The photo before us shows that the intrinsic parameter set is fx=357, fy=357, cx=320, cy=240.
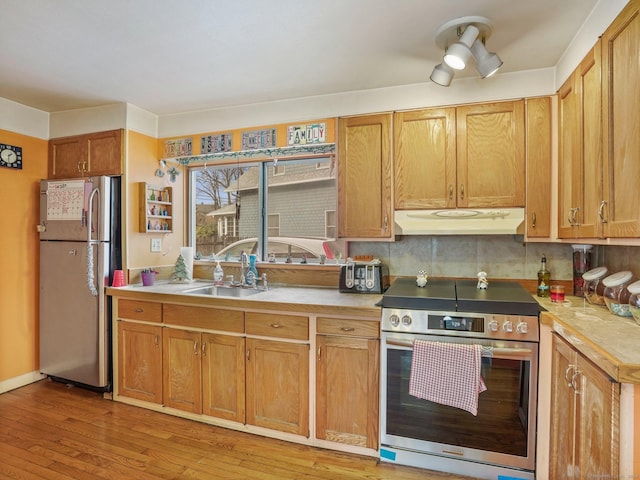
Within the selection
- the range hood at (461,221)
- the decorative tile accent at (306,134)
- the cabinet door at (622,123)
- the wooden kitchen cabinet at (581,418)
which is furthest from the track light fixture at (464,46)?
the wooden kitchen cabinet at (581,418)

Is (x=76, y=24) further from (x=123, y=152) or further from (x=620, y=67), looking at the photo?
(x=620, y=67)

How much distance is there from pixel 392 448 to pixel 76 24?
111 inches

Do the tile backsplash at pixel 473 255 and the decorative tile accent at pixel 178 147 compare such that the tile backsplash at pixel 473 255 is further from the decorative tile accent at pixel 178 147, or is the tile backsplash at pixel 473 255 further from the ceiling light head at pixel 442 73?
the decorative tile accent at pixel 178 147

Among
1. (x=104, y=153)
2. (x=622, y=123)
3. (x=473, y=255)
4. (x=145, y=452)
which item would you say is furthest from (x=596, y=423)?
(x=104, y=153)

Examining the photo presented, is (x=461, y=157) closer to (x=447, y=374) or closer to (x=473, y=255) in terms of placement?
(x=473, y=255)

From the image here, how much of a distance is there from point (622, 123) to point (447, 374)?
1362 mm

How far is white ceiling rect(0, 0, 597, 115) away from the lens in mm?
1678

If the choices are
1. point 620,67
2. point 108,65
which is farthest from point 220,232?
point 620,67

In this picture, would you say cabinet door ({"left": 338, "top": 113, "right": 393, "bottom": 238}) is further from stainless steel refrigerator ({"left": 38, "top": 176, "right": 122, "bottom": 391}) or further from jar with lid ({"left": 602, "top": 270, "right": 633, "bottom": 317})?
stainless steel refrigerator ({"left": 38, "top": 176, "right": 122, "bottom": 391})

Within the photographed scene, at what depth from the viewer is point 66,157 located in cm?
308

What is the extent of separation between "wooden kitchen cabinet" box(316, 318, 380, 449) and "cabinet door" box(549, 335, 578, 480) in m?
0.86

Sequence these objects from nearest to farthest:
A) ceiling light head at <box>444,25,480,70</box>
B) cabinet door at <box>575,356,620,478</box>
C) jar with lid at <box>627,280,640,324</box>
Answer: cabinet door at <box>575,356,620,478</box> → jar with lid at <box>627,280,640,324</box> → ceiling light head at <box>444,25,480,70</box>

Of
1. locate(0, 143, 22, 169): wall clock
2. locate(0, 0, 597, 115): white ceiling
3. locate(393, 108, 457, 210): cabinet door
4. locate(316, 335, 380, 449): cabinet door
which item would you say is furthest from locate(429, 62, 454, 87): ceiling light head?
locate(0, 143, 22, 169): wall clock

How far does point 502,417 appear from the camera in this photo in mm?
1865
